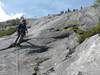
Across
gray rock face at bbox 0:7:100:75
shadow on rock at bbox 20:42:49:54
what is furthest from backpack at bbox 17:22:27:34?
shadow on rock at bbox 20:42:49:54

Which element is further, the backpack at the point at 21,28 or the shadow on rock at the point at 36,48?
the backpack at the point at 21,28

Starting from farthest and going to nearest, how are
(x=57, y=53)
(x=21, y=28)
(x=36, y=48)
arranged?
(x=21, y=28) < (x=36, y=48) < (x=57, y=53)

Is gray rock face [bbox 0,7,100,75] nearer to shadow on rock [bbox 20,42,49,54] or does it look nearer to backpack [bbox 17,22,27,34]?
shadow on rock [bbox 20,42,49,54]

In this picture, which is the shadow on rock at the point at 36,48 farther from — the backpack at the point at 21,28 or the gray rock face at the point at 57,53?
the backpack at the point at 21,28

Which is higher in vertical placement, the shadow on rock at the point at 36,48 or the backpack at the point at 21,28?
the backpack at the point at 21,28

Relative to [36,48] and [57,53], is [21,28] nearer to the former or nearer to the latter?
[36,48]

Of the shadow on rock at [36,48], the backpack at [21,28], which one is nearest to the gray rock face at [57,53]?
the shadow on rock at [36,48]

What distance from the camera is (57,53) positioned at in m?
12.8

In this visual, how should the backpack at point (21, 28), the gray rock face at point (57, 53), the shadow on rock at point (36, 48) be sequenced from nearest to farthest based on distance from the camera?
the gray rock face at point (57, 53) → the shadow on rock at point (36, 48) → the backpack at point (21, 28)

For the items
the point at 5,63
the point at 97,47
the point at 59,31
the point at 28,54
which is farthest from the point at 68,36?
the point at 97,47

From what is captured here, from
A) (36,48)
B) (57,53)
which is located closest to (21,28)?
(36,48)

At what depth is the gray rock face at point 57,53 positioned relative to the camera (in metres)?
7.60

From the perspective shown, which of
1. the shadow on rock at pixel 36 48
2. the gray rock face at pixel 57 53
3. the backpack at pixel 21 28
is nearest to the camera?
the gray rock face at pixel 57 53

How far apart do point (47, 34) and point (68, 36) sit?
2299 mm
